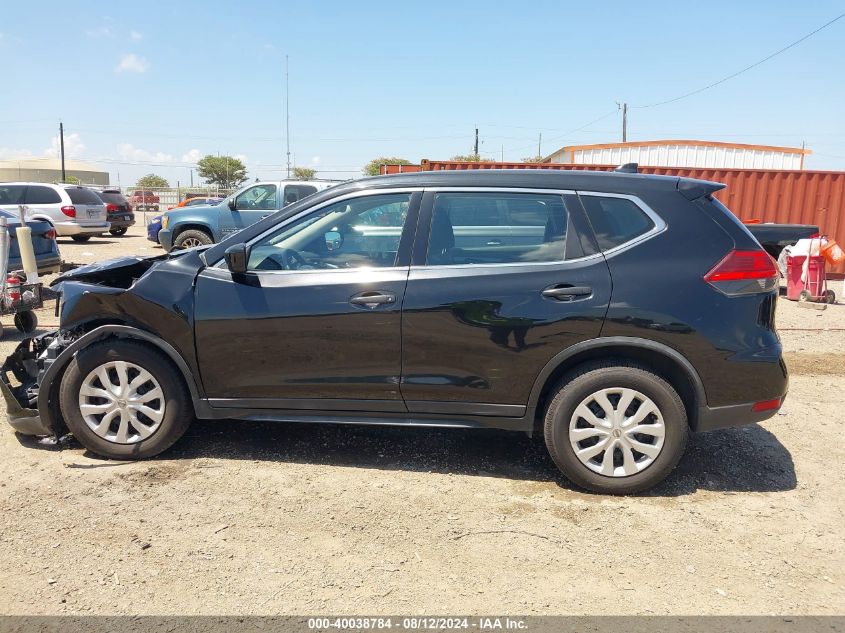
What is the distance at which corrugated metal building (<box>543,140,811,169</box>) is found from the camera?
28703mm

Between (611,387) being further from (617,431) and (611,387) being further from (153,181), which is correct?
(153,181)

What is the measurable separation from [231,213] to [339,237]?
33.1 ft

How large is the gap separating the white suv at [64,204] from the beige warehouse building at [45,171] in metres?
59.0

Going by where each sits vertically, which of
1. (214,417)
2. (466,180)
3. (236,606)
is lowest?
(236,606)

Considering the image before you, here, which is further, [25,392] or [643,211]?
[25,392]

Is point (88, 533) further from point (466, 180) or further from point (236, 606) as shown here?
point (466, 180)

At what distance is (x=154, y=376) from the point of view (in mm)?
3961

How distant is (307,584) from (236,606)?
12.2 inches

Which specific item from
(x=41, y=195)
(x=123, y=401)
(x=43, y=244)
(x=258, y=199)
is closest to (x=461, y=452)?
(x=123, y=401)

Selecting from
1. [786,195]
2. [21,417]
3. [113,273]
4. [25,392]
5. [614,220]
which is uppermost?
[786,195]

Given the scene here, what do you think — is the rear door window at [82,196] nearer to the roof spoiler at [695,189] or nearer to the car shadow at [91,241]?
the car shadow at [91,241]

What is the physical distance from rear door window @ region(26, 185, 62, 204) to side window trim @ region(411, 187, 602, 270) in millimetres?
16539

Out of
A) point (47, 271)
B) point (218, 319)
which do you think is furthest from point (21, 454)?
point (47, 271)

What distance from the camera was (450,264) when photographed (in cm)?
381
